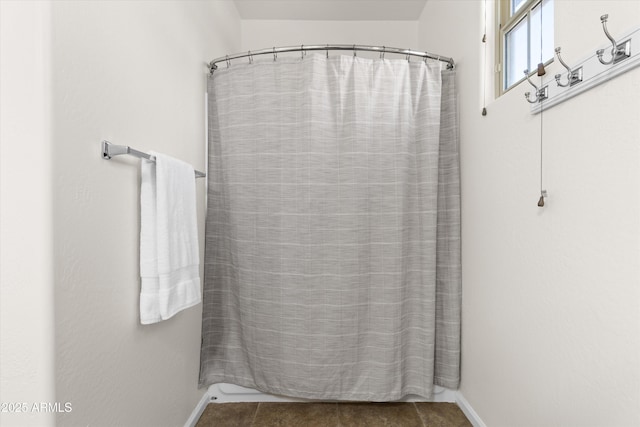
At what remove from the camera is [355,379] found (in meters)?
1.74

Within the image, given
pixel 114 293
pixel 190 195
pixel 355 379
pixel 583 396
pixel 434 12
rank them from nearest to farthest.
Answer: pixel 583 396 < pixel 114 293 < pixel 190 195 < pixel 355 379 < pixel 434 12

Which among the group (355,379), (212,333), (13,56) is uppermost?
(13,56)

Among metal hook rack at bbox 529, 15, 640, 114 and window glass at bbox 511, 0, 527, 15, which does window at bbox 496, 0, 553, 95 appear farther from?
metal hook rack at bbox 529, 15, 640, 114

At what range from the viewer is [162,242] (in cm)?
116

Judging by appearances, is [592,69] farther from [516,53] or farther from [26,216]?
[26,216]

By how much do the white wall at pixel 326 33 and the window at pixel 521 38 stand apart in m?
1.18

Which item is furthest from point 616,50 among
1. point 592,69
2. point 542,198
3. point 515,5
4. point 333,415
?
point 333,415

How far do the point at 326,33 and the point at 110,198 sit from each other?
206 cm

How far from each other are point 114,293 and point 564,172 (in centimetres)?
138

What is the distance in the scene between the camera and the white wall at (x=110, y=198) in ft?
2.83

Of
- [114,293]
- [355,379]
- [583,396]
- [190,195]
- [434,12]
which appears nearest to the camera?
[583,396]

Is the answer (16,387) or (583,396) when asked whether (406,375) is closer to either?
(583,396)

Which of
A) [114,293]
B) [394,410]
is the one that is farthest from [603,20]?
[394,410]

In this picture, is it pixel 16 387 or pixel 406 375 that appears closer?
pixel 16 387
